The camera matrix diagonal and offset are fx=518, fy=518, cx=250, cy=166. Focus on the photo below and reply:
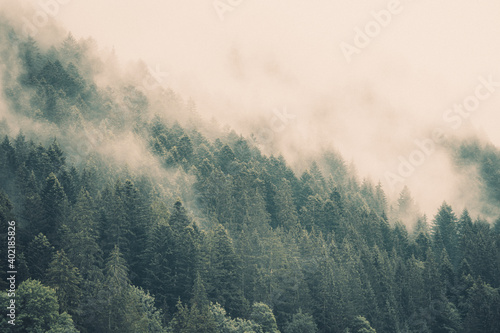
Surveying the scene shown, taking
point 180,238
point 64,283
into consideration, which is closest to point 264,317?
point 180,238

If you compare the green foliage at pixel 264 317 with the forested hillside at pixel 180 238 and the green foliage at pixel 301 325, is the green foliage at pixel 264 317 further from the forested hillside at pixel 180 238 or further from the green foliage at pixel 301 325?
the green foliage at pixel 301 325

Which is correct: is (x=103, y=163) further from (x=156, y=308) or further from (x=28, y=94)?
(x=156, y=308)

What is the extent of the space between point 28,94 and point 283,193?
228 feet

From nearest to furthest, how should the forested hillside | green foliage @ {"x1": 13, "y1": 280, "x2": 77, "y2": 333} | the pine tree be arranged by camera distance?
green foliage @ {"x1": 13, "y1": 280, "x2": 77, "y2": 333}, the pine tree, the forested hillside

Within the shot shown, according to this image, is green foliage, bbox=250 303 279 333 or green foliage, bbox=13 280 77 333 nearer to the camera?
green foliage, bbox=13 280 77 333

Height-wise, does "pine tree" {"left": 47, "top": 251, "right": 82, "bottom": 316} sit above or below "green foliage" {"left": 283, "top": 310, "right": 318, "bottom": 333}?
above

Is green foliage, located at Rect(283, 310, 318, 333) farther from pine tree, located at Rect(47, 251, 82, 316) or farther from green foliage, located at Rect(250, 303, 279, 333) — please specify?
pine tree, located at Rect(47, 251, 82, 316)

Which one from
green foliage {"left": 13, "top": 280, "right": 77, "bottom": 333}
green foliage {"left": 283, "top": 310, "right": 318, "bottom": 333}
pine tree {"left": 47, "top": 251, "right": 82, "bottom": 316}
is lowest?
green foliage {"left": 283, "top": 310, "right": 318, "bottom": 333}

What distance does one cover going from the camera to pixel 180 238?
263ft

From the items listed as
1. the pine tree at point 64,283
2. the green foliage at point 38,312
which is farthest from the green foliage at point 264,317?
the green foliage at point 38,312

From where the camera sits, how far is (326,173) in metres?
189

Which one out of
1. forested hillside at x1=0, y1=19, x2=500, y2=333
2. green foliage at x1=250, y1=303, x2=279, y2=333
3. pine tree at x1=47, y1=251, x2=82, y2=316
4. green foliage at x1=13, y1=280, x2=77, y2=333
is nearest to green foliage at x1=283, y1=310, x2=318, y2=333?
forested hillside at x1=0, y1=19, x2=500, y2=333

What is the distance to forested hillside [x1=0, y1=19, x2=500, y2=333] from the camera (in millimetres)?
65625

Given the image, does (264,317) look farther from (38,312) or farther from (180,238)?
(38,312)
